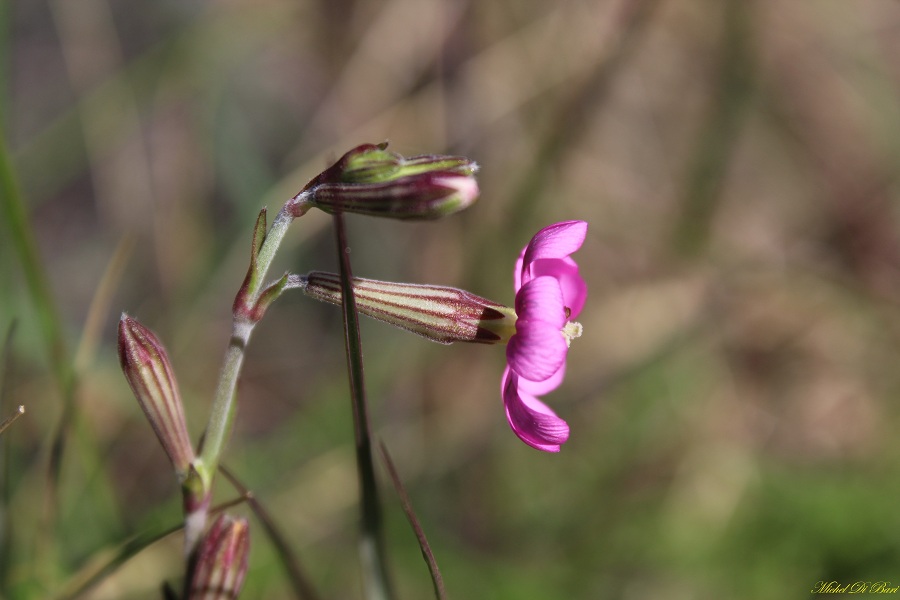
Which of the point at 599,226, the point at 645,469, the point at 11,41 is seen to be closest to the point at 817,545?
the point at 645,469

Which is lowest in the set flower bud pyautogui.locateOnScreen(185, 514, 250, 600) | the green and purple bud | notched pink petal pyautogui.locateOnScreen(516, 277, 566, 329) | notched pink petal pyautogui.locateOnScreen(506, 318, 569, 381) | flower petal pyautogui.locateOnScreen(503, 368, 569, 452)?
flower bud pyautogui.locateOnScreen(185, 514, 250, 600)

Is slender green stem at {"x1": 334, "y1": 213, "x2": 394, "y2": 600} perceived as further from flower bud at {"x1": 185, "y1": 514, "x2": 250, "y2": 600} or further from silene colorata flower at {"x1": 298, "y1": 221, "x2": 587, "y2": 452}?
flower bud at {"x1": 185, "y1": 514, "x2": 250, "y2": 600}

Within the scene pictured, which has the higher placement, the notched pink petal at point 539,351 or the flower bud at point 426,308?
the flower bud at point 426,308

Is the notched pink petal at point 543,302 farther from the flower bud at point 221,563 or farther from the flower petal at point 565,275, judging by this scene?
the flower bud at point 221,563

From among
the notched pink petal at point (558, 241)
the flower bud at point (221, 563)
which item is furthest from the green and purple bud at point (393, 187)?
the flower bud at point (221, 563)

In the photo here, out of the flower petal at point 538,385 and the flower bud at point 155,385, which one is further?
the flower petal at point 538,385

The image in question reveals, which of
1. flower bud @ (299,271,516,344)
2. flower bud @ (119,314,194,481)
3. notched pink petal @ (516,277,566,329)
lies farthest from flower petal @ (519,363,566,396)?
flower bud @ (119,314,194,481)

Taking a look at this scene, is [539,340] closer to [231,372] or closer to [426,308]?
[426,308]
